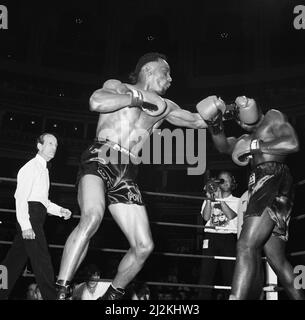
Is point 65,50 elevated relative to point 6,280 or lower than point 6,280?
elevated

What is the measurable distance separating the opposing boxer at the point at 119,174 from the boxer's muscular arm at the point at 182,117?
197 mm

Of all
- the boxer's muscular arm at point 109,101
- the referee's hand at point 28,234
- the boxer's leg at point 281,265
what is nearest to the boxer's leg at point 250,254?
the boxer's leg at point 281,265

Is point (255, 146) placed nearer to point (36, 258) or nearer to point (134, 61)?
point (36, 258)

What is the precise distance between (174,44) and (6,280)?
10850 mm

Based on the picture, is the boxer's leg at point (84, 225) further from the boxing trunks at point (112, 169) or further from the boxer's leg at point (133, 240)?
the boxer's leg at point (133, 240)

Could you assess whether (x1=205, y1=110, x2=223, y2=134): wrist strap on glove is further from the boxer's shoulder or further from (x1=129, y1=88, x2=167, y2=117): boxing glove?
(x1=129, y1=88, x2=167, y2=117): boxing glove

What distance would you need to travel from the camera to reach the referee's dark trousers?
11.4 feet

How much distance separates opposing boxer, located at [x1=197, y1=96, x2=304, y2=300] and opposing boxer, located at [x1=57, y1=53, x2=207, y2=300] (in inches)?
21.7

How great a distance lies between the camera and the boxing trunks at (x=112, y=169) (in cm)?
307

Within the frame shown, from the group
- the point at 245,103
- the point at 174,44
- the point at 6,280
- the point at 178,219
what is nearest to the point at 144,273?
the point at 178,219

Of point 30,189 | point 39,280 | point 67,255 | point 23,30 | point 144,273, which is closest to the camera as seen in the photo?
point 67,255

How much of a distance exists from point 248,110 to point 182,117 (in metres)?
0.50

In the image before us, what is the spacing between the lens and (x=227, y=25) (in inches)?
505

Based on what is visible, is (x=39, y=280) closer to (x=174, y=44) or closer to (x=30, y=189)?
(x=30, y=189)
